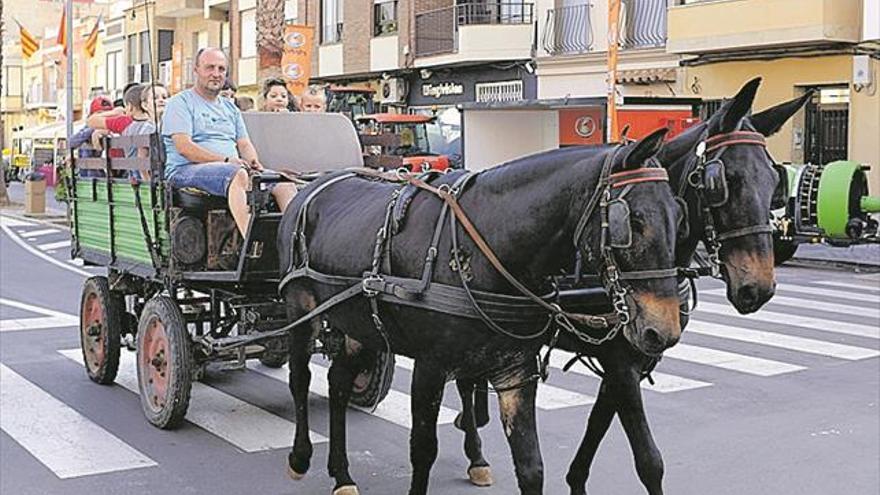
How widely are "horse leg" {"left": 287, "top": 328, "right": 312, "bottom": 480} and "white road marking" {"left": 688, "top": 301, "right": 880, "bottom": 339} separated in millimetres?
6287

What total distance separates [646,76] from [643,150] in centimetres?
2195

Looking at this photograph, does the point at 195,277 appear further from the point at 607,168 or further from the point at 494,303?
the point at 607,168

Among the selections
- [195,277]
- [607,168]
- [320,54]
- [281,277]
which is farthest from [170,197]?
[320,54]

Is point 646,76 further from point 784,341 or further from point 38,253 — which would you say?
point 784,341

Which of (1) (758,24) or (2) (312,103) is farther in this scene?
(1) (758,24)

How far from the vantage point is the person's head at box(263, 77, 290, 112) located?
904 centimetres

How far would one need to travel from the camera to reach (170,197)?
7469 millimetres

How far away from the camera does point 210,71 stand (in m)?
7.53

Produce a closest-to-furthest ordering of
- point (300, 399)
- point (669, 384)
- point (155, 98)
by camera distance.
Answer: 1. point (300, 399)
2. point (155, 98)
3. point (669, 384)

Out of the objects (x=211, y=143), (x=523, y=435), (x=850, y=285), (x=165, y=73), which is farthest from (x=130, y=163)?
(x=165, y=73)

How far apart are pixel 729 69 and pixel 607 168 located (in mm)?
20644

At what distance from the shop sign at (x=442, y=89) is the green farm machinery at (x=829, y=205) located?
16974 mm

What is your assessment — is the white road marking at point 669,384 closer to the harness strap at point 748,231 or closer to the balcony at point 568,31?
the harness strap at point 748,231

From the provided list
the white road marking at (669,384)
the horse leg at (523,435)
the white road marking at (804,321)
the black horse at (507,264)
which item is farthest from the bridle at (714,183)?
the white road marking at (804,321)
